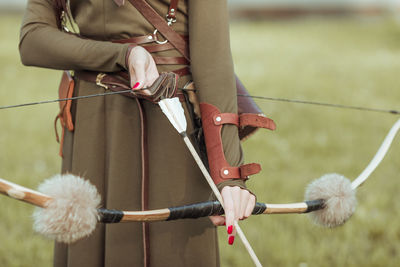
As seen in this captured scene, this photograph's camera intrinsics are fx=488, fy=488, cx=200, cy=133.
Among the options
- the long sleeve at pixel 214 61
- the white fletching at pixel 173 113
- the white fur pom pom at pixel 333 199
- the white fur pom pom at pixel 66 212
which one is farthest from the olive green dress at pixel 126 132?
the white fur pom pom at pixel 66 212

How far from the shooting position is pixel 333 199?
1556mm

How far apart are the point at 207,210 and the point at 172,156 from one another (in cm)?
28

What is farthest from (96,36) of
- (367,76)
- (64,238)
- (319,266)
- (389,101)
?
Answer: (367,76)

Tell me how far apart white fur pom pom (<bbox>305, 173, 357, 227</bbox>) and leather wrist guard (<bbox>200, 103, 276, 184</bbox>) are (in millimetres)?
267

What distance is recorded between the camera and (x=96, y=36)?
1659mm

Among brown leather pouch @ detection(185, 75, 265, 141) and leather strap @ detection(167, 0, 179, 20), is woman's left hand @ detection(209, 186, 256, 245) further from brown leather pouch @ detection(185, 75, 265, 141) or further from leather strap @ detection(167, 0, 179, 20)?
leather strap @ detection(167, 0, 179, 20)

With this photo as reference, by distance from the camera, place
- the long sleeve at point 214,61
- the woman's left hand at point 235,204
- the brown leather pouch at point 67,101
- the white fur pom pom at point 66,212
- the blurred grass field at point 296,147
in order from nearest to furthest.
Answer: the white fur pom pom at point 66,212, the woman's left hand at point 235,204, the long sleeve at point 214,61, the brown leather pouch at point 67,101, the blurred grass field at point 296,147

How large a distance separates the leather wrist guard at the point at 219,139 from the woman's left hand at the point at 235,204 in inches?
2.1

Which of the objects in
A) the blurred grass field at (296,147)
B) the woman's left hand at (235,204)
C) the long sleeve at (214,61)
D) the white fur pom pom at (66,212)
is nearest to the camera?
the white fur pom pom at (66,212)

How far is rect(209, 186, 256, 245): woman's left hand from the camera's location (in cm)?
137

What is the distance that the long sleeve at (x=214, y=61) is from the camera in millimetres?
1505

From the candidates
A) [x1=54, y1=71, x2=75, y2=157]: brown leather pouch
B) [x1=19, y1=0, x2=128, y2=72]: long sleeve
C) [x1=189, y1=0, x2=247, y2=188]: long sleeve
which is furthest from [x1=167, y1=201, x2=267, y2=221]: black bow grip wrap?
[x1=54, y1=71, x2=75, y2=157]: brown leather pouch

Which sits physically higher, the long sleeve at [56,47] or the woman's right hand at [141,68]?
the long sleeve at [56,47]

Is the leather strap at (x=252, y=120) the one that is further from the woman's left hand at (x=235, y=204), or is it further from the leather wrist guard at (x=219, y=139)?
the woman's left hand at (x=235, y=204)
